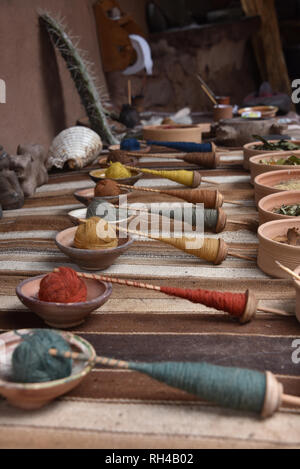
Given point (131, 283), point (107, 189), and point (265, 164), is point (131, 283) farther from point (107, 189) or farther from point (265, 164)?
point (265, 164)

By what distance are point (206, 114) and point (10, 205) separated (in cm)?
355

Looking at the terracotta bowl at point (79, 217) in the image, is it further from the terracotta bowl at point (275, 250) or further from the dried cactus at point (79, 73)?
the dried cactus at point (79, 73)

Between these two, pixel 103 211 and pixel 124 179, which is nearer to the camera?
pixel 103 211

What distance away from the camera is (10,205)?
6.79 ft

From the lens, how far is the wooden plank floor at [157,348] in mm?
770

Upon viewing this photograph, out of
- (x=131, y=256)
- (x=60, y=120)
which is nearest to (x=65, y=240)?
(x=131, y=256)

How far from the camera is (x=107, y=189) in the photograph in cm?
172

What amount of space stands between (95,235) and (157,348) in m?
0.40

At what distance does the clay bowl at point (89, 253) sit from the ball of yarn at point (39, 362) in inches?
19.2

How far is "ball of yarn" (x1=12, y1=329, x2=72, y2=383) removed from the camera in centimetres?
78

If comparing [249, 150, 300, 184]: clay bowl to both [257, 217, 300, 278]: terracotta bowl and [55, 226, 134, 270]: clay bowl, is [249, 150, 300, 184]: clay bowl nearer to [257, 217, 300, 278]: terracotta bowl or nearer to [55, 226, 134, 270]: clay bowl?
[257, 217, 300, 278]: terracotta bowl

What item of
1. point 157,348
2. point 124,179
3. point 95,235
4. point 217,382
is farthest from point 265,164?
point 217,382

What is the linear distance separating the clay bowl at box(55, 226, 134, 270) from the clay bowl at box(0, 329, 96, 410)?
1.39ft
